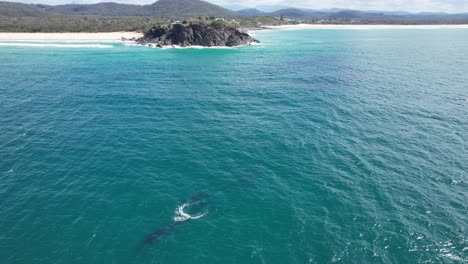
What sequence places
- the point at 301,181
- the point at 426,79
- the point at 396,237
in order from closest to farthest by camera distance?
the point at 396,237 < the point at 301,181 < the point at 426,79

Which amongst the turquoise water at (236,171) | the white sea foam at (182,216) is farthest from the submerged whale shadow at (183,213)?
the turquoise water at (236,171)

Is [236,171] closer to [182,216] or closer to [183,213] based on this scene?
[183,213]

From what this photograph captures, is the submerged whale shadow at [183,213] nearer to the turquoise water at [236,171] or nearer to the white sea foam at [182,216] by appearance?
the white sea foam at [182,216]

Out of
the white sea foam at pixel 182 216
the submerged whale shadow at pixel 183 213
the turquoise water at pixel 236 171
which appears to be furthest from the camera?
the white sea foam at pixel 182 216

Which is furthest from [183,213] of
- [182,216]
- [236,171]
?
[236,171]

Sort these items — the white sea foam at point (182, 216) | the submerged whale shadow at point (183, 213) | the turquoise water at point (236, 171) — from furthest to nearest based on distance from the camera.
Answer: the white sea foam at point (182, 216)
the submerged whale shadow at point (183, 213)
the turquoise water at point (236, 171)

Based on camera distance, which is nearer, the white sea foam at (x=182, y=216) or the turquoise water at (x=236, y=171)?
the turquoise water at (x=236, y=171)

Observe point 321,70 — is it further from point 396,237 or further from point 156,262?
point 156,262

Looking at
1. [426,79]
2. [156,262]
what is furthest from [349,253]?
[426,79]

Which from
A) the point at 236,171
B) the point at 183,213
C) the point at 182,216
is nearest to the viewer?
the point at 182,216
